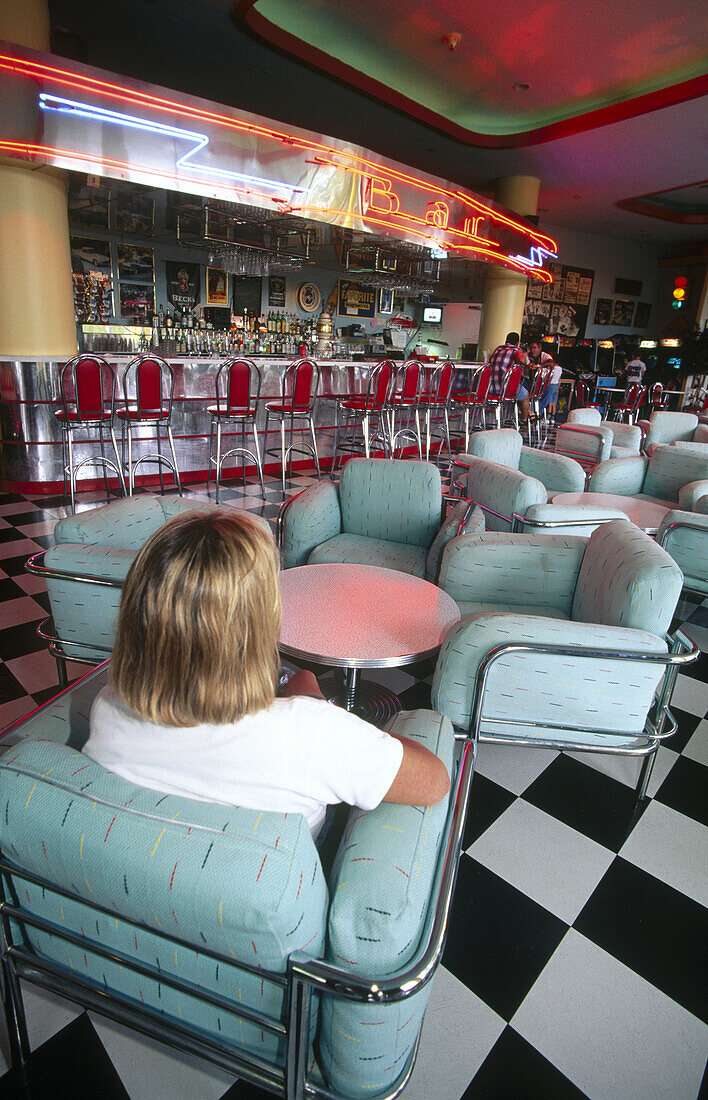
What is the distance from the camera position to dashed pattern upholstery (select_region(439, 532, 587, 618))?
209 centimetres

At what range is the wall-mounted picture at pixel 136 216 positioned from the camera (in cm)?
668

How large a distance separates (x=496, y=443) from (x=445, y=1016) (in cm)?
274

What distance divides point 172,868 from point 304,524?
195 centimetres

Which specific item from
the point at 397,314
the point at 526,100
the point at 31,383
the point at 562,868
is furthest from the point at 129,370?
the point at 397,314

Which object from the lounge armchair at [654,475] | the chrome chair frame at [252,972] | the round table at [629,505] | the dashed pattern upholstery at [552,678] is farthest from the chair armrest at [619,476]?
the chrome chair frame at [252,972]

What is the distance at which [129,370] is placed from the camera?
4.70 m

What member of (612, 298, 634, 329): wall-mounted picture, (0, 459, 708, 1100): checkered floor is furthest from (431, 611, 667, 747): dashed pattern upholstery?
(612, 298, 634, 329): wall-mounted picture

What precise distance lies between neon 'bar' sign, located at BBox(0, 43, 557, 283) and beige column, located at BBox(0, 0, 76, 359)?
19cm

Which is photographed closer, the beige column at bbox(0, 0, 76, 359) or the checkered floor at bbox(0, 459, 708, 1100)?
the checkered floor at bbox(0, 459, 708, 1100)

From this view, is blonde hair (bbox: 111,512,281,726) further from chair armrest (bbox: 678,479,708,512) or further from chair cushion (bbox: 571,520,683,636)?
chair armrest (bbox: 678,479,708,512)

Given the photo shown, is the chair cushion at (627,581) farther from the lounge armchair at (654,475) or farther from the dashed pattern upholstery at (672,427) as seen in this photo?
the dashed pattern upholstery at (672,427)

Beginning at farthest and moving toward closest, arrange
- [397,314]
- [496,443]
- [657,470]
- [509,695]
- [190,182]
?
[397,314] < [190,182] < [657,470] < [496,443] < [509,695]

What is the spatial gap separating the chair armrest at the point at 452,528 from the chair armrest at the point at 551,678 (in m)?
0.81

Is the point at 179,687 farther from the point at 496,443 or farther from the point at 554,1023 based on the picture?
the point at 496,443
